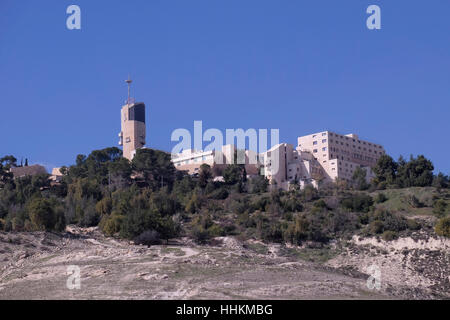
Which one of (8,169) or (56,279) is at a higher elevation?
(8,169)

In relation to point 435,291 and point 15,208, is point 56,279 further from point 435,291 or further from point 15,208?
point 15,208

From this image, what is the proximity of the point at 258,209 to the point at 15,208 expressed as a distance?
2197cm

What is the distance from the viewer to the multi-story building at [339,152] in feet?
254

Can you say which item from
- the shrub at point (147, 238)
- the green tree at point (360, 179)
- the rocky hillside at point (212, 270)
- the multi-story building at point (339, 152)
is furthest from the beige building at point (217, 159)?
the shrub at point (147, 238)

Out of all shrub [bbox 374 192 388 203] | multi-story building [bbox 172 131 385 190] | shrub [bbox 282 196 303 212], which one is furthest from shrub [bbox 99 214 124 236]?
multi-story building [bbox 172 131 385 190]

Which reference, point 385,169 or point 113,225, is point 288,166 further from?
point 113,225

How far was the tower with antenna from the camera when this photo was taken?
86.2 meters

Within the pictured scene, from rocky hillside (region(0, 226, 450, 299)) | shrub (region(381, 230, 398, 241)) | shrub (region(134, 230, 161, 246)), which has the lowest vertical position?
rocky hillside (region(0, 226, 450, 299))

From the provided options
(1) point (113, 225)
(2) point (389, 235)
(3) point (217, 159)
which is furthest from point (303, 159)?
(1) point (113, 225)

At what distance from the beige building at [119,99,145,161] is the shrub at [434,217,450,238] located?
48991 millimetres

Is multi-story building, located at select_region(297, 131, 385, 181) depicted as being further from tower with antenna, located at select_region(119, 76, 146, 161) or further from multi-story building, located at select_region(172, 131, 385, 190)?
tower with antenna, located at select_region(119, 76, 146, 161)

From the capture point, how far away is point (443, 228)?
1761 inches

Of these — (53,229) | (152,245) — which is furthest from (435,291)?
(53,229)

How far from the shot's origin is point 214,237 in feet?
156
